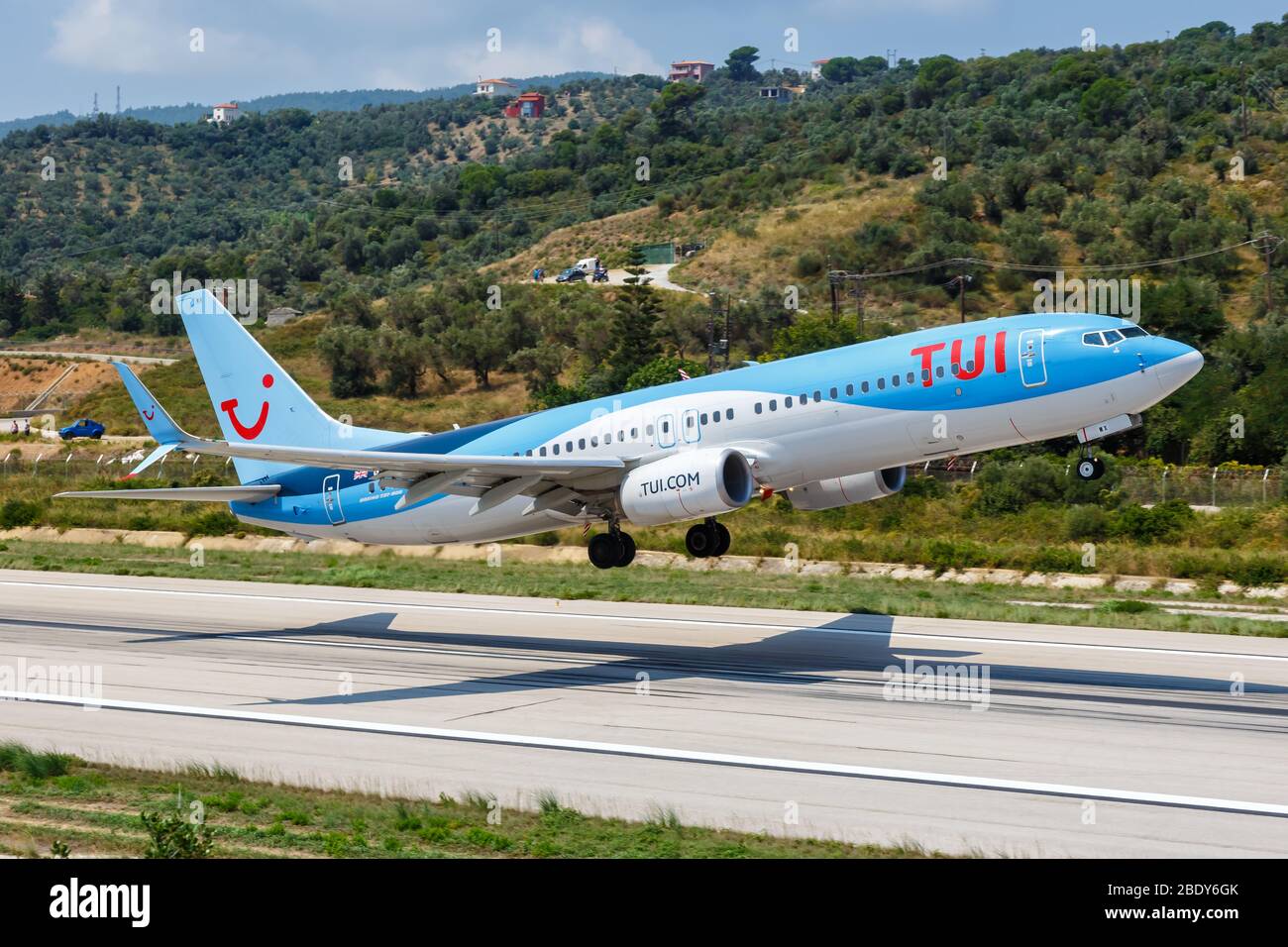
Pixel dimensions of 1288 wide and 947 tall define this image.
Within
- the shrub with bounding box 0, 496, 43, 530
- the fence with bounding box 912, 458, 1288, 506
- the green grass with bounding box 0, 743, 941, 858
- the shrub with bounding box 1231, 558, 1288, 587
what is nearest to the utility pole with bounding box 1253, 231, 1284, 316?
the fence with bounding box 912, 458, 1288, 506

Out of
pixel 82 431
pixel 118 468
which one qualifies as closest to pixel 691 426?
pixel 118 468

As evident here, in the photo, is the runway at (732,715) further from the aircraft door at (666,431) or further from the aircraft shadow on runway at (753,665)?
the aircraft door at (666,431)

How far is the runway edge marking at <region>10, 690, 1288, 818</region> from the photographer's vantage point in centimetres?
1845

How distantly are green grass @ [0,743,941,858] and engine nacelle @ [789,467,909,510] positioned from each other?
16722 mm

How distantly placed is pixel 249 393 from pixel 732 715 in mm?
22012

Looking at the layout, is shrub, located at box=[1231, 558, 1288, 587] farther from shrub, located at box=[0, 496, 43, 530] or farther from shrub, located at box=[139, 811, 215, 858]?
shrub, located at box=[0, 496, 43, 530]

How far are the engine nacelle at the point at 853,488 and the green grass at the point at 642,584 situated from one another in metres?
6.03

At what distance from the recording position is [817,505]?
3475 cm

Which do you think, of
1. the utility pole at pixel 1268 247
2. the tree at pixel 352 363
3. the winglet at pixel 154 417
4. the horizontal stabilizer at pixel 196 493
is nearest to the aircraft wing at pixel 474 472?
the winglet at pixel 154 417

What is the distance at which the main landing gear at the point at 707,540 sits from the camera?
34656 mm
